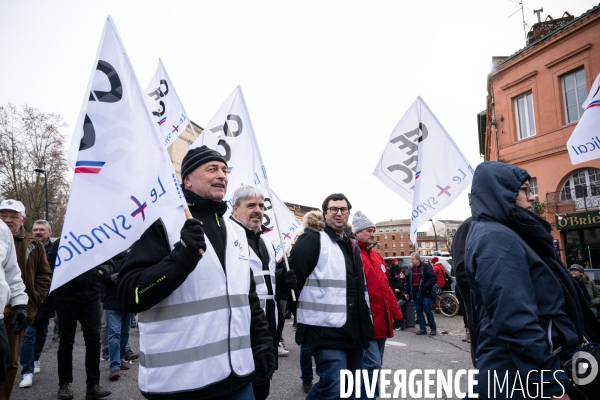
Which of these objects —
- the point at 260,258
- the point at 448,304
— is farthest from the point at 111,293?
the point at 448,304

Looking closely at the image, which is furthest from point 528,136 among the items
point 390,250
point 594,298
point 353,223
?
point 390,250

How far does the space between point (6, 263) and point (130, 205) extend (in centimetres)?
217

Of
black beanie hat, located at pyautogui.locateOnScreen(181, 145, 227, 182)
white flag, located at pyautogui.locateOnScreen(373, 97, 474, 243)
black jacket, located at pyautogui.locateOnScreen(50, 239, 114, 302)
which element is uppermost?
white flag, located at pyautogui.locateOnScreen(373, 97, 474, 243)

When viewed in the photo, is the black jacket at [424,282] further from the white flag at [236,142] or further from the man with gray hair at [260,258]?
the man with gray hair at [260,258]

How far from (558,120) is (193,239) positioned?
20.7 m

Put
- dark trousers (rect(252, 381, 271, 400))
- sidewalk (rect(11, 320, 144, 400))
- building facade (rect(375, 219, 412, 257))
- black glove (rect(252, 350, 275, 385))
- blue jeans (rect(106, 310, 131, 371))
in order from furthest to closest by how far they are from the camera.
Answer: building facade (rect(375, 219, 412, 257))
blue jeans (rect(106, 310, 131, 371))
sidewalk (rect(11, 320, 144, 400))
dark trousers (rect(252, 381, 271, 400))
black glove (rect(252, 350, 275, 385))

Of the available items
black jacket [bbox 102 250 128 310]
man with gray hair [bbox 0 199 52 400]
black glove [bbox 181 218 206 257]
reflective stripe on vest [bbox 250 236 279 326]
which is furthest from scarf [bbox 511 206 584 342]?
black jacket [bbox 102 250 128 310]

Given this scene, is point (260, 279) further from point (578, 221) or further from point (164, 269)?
point (578, 221)

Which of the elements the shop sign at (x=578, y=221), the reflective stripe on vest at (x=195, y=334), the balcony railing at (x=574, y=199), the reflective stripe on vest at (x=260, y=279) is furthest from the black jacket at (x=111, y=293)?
the balcony railing at (x=574, y=199)

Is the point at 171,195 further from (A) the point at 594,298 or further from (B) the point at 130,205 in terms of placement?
(A) the point at 594,298

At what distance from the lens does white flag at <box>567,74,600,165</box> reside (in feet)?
16.2

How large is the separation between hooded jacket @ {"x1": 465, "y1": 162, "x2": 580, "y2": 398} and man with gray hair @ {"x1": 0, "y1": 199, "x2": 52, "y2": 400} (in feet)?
13.1

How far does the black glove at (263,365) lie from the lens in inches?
92.6

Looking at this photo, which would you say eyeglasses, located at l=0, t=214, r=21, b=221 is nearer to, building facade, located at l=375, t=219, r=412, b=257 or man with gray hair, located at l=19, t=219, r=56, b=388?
man with gray hair, located at l=19, t=219, r=56, b=388
